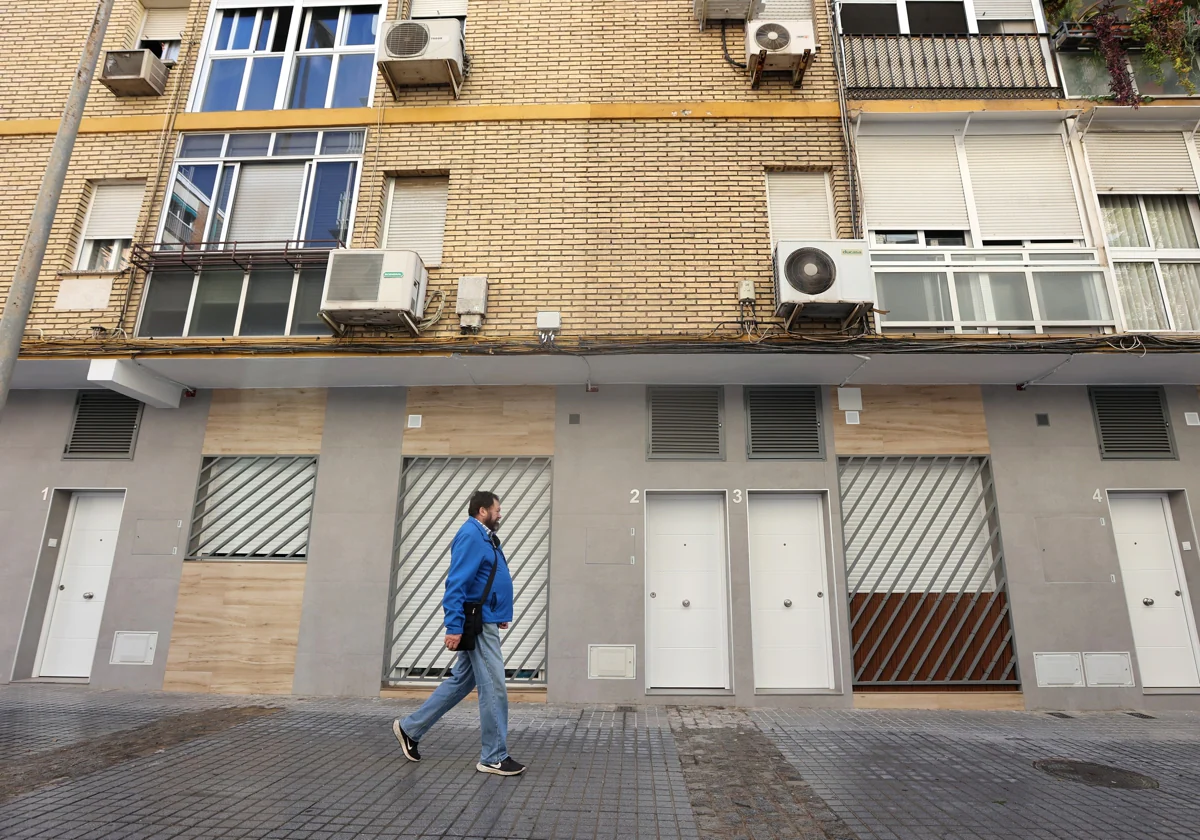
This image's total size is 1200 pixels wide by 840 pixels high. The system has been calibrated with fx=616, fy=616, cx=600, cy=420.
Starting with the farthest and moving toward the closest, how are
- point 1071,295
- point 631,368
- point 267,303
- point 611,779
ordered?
point 267,303 < point 1071,295 < point 631,368 < point 611,779

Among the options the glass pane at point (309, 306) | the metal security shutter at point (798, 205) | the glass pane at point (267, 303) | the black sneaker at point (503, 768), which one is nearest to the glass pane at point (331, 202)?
the glass pane at point (309, 306)

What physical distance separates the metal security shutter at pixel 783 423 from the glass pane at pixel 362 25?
7.94 meters

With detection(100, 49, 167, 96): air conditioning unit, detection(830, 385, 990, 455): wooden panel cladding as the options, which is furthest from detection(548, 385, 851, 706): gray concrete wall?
detection(100, 49, 167, 96): air conditioning unit

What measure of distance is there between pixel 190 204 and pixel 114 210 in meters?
1.33

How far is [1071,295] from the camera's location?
26.3 feet

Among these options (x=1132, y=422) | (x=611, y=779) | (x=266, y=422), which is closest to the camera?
(x=611, y=779)

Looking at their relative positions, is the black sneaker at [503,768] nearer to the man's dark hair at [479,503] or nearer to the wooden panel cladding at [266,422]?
the man's dark hair at [479,503]

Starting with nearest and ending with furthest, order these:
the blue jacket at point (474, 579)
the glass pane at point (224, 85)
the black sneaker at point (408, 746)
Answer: the blue jacket at point (474, 579) < the black sneaker at point (408, 746) < the glass pane at point (224, 85)

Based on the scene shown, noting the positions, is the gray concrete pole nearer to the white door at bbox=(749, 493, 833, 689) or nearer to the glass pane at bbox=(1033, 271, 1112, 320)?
the white door at bbox=(749, 493, 833, 689)

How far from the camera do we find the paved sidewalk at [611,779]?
145 inches

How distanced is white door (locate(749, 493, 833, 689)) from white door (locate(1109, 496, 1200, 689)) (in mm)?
3792

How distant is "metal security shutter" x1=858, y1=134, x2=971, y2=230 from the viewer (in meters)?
8.53

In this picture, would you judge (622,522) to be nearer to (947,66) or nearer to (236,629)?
(236,629)

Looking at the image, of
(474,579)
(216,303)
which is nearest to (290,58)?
(216,303)
